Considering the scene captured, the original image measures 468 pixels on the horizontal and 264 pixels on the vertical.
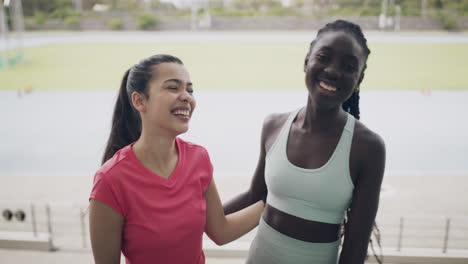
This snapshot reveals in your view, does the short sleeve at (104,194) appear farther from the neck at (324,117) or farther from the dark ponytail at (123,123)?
the neck at (324,117)

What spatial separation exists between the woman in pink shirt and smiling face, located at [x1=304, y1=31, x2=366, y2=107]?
12.0 inches

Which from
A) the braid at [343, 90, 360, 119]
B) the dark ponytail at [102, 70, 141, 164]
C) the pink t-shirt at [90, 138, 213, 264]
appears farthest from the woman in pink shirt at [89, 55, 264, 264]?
the braid at [343, 90, 360, 119]

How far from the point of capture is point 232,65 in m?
29.2

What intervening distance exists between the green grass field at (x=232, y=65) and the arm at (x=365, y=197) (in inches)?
967

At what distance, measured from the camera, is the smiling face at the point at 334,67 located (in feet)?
2.76

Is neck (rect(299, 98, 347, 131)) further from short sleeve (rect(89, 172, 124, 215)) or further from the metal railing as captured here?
the metal railing

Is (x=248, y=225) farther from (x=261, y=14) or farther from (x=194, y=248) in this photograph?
(x=261, y=14)

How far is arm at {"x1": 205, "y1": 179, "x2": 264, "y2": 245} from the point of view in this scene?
1055 millimetres

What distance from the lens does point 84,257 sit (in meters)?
2.91

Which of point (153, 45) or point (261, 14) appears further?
point (153, 45)

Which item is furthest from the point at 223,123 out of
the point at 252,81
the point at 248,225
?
the point at 248,225

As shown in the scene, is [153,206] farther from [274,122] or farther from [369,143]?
[369,143]

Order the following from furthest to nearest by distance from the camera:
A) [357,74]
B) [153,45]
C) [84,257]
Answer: [153,45]
[84,257]
[357,74]

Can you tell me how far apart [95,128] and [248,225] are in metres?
18.3
